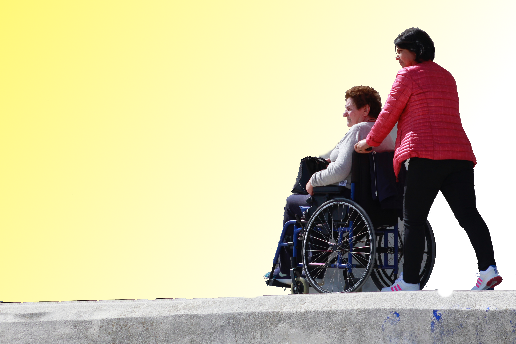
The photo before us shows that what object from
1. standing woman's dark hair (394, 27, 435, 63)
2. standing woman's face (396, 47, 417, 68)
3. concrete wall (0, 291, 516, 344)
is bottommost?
concrete wall (0, 291, 516, 344)

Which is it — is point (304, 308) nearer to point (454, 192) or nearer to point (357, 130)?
point (454, 192)

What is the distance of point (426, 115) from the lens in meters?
3.82

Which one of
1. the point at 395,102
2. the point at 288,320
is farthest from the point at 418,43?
the point at 288,320

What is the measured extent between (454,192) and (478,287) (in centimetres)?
51

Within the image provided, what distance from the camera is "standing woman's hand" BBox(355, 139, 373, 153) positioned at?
4.24m

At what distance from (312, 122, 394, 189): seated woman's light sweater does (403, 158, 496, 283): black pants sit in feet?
2.31

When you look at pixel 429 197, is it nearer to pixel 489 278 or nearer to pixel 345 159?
pixel 489 278

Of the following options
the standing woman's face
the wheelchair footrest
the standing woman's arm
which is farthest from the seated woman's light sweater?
the wheelchair footrest

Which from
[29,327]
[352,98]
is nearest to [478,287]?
[352,98]

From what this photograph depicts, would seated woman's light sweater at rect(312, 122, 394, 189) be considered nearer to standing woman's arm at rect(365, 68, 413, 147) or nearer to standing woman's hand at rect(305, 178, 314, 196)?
standing woman's hand at rect(305, 178, 314, 196)

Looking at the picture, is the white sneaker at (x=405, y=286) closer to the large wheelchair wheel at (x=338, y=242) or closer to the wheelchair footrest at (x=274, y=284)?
the large wheelchair wheel at (x=338, y=242)

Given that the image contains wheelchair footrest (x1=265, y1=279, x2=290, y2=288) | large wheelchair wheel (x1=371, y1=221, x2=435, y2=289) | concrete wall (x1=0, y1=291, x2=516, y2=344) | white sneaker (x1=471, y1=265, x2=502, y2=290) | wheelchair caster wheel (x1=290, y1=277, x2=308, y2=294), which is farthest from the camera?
wheelchair footrest (x1=265, y1=279, x2=290, y2=288)

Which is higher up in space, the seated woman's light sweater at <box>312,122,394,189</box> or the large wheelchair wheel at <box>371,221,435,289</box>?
the seated woman's light sweater at <box>312,122,394,189</box>

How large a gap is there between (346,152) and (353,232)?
505mm
